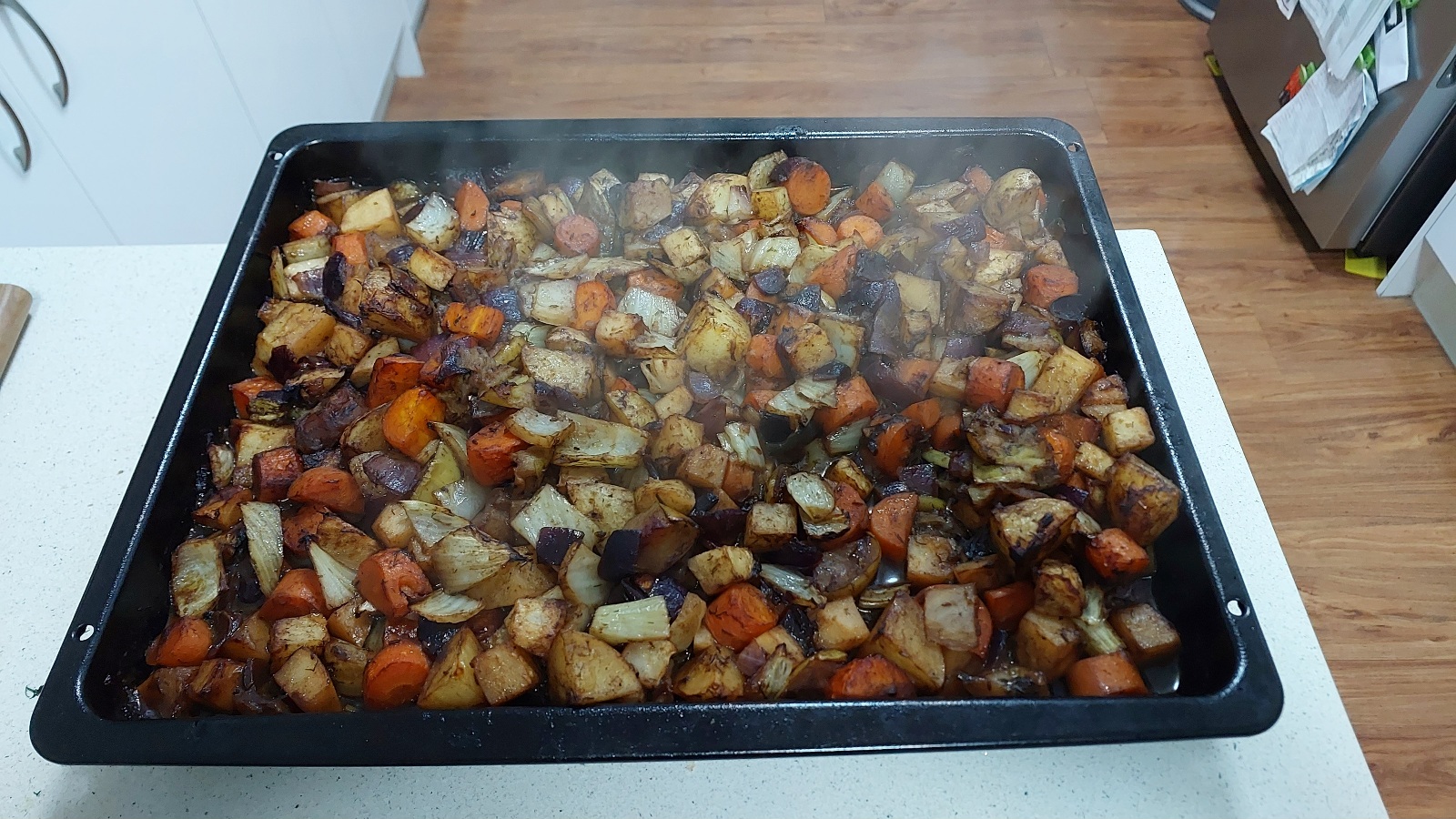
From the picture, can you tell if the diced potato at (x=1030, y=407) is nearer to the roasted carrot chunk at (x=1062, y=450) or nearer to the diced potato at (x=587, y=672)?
the roasted carrot chunk at (x=1062, y=450)

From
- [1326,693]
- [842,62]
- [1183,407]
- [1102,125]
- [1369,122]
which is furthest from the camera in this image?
[842,62]

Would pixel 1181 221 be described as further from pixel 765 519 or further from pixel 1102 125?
pixel 765 519

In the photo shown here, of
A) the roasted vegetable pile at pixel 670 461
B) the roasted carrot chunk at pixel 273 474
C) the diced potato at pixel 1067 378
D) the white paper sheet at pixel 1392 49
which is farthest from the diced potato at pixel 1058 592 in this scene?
the white paper sheet at pixel 1392 49

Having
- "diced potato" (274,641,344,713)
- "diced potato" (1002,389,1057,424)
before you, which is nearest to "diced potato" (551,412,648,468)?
"diced potato" (274,641,344,713)

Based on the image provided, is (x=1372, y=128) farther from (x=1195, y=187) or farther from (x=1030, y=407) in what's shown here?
(x=1030, y=407)

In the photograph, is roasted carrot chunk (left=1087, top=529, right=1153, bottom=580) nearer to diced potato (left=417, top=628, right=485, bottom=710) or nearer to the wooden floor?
diced potato (left=417, top=628, right=485, bottom=710)

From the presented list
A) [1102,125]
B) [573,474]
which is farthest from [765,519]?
[1102,125]

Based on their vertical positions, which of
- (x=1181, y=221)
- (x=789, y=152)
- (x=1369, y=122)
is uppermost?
(x=789, y=152)
